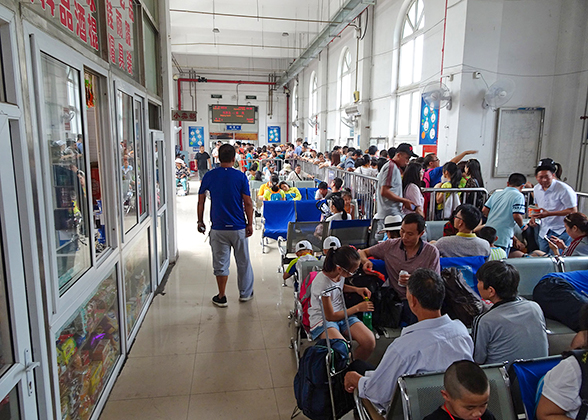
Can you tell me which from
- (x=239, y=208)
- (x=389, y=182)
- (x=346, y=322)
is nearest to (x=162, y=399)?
(x=346, y=322)

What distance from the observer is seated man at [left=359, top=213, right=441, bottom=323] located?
2736 millimetres

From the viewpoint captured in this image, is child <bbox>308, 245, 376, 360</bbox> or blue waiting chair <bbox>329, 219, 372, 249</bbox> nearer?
child <bbox>308, 245, 376, 360</bbox>

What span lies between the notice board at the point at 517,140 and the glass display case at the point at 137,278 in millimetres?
5885

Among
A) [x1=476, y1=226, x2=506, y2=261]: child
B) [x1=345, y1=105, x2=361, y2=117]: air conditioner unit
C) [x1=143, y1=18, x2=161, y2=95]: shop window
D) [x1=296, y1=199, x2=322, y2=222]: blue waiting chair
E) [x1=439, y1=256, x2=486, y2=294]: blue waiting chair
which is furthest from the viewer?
[x1=345, y1=105, x2=361, y2=117]: air conditioner unit

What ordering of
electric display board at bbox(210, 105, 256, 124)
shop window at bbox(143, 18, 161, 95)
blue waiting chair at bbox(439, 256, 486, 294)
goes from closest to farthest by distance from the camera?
blue waiting chair at bbox(439, 256, 486, 294) < shop window at bbox(143, 18, 161, 95) < electric display board at bbox(210, 105, 256, 124)

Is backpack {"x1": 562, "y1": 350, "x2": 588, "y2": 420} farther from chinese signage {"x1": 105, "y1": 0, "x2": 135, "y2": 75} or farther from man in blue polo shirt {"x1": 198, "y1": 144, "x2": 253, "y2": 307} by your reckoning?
chinese signage {"x1": 105, "y1": 0, "x2": 135, "y2": 75}

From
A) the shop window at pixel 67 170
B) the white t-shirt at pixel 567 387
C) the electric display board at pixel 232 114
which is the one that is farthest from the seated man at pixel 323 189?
the electric display board at pixel 232 114

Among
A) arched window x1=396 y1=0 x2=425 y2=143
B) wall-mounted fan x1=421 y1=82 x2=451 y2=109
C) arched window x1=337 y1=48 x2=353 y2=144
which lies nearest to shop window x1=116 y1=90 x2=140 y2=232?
wall-mounted fan x1=421 y1=82 x2=451 y2=109

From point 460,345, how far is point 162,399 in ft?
6.39

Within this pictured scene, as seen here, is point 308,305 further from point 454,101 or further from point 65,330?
point 454,101

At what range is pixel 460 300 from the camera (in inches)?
99.3

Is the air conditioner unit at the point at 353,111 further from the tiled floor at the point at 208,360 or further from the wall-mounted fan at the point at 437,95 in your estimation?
the tiled floor at the point at 208,360

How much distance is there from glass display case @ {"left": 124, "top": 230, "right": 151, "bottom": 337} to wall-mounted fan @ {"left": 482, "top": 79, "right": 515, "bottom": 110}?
559 centimetres

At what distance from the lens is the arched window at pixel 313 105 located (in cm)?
1609
